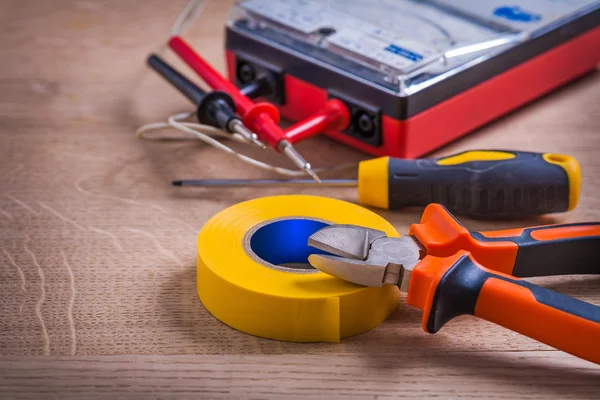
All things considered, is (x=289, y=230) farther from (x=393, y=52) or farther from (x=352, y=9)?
(x=352, y=9)

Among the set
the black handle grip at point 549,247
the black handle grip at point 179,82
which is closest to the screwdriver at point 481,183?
the black handle grip at point 549,247

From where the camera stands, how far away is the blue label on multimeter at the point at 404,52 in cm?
83

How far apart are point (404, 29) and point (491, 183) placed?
10.1 inches

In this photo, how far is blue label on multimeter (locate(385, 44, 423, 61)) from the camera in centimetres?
83

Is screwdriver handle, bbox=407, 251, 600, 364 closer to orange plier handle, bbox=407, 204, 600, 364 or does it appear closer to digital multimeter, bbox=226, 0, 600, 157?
orange plier handle, bbox=407, 204, 600, 364

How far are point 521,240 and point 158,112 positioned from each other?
0.52 metres

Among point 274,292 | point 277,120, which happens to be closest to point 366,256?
point 274,292

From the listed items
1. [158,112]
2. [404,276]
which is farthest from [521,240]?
[158,112]

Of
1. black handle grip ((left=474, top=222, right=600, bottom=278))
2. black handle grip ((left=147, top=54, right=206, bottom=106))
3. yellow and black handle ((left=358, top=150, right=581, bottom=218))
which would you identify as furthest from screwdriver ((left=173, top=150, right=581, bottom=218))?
black handle grip ((left=147, top=54, right=206, bottom=106))

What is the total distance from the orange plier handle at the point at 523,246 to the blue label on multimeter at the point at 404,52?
0.25 m

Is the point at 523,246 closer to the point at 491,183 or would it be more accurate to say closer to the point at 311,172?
the point at 491,183

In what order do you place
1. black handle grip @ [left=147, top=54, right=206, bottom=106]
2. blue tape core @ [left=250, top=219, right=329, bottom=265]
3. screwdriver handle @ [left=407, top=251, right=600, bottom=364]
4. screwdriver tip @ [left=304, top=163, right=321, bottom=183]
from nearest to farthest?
screwdriver handle @ [left=407, top=251, right=600, bottom=364] → blue tape core @ [left=250, top=219, right=329, bottom=265] → screwdriver tip @ [left=304, top=163, right=321, bottom=183] → black handle grip @ [left=147, top=54, right=206, bottom=106]

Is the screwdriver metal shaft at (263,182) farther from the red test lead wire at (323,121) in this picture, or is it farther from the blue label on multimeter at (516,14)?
the blue label on multimeter at (516,14)

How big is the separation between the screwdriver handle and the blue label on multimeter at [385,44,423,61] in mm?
324
